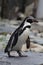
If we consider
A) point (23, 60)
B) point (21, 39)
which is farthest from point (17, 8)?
point (23, 60)

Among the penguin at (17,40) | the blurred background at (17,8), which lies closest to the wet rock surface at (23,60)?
the penguin at (17,40)

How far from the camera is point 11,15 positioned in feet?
63.2

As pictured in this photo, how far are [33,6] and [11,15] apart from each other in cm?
150

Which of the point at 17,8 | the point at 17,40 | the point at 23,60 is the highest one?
the point at 17,8

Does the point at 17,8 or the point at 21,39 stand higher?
the point at 17,8

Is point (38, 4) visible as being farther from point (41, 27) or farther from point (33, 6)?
point (41, 27)

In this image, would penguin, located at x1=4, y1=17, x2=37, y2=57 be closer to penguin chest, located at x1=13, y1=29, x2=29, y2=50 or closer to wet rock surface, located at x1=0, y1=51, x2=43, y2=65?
penguin chest, located at x1=13, y1=29, x2=29, y2=50

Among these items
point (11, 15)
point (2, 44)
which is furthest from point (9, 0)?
point (2, 44)

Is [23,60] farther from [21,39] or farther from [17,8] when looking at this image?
[17,8]

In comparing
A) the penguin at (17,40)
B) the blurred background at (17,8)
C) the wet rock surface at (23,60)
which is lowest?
the wet rock surface at (23,60)

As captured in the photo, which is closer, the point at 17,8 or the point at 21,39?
the point at 21,39

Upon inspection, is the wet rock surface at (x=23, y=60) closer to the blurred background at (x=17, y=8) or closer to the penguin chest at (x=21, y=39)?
the penguin chest at (x=21, y=39)

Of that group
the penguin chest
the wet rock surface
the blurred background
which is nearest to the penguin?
the penguin chest

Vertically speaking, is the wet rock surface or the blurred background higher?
the blurred background
